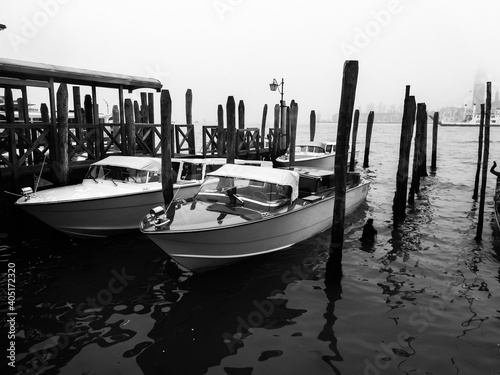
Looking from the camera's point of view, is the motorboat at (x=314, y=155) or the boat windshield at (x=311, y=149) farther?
the boat windshield at (x=311, y=149)

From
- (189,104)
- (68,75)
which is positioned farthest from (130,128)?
(189,104)

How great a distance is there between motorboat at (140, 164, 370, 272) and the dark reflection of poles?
1600 mm

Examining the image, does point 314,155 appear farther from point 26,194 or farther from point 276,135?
point 26,194

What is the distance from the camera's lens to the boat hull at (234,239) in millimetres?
6521

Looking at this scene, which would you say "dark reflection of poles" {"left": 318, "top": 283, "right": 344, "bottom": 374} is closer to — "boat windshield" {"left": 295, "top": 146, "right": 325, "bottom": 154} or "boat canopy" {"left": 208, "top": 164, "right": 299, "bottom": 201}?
"boat canopy" {"left": 208, "top": 164, "right": 299, "bottom": 201}

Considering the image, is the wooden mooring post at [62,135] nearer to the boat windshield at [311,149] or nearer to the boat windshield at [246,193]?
the boat windshield at [246,193]

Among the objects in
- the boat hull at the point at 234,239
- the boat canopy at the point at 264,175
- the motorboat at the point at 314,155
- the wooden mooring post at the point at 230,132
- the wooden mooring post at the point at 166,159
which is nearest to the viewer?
the boat hull at the point at 234,239

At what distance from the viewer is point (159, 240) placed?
6512 mm

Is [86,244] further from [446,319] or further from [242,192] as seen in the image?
[446,319]

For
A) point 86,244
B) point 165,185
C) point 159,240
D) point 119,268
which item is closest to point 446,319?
point 159,240

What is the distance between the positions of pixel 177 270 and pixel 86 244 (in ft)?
10.0

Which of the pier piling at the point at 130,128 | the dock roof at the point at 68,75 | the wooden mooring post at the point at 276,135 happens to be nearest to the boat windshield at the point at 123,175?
the pier piling at the point at 130,128

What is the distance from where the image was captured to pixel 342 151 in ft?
22.0

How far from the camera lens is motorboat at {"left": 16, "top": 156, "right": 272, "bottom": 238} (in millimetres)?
8492
